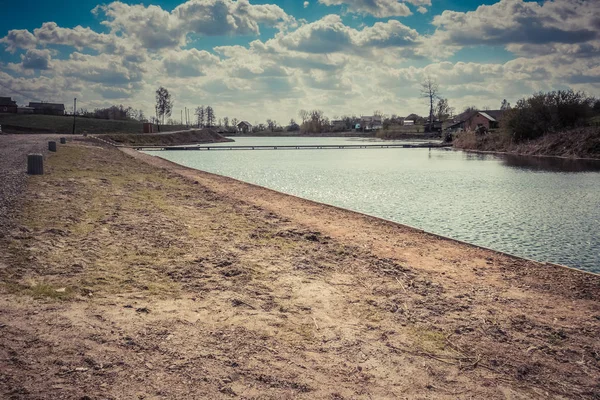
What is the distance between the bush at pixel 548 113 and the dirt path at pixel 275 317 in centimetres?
5078

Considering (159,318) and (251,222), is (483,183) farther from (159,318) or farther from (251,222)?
(159,318)

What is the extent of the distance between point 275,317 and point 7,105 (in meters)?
137

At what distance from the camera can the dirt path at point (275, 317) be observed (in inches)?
171

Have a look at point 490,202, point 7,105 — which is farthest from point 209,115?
point 490,202

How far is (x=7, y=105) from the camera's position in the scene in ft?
373

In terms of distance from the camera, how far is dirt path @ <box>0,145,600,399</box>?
4352 millimetres

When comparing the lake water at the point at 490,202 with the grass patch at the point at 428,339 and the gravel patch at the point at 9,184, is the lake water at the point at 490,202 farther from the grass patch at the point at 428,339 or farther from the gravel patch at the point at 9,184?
the gravel patch at the point at 9,184

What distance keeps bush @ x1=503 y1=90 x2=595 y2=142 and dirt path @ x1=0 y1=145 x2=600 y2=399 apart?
5078cm

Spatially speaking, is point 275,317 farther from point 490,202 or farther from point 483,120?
point 483,120

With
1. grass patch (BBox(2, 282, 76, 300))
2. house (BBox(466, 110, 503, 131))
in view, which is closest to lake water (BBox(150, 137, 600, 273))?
grass patch (BBox(2, 282, 76, 300))

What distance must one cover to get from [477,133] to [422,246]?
66721 mm

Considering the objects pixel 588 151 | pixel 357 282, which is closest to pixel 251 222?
pixel 357 282

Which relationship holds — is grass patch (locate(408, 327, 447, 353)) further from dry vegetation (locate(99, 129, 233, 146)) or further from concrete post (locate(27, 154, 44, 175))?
dry vegetation (locate(99, 129, 233, 146))

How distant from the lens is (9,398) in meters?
3.69
